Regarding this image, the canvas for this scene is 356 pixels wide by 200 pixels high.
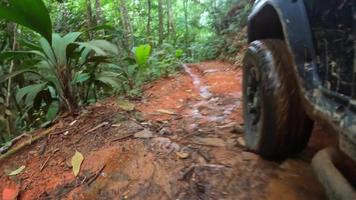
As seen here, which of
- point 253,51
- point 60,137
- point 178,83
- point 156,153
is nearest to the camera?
point 253,51

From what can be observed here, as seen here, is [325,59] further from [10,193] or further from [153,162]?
[10,193]

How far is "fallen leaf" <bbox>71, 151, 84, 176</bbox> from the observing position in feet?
9.57

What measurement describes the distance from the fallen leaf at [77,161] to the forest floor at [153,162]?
1.5 inches

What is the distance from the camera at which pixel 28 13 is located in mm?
3203

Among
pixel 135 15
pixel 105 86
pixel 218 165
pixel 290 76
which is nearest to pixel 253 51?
pixel 290 76

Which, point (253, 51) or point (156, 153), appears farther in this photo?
point (156, 153)

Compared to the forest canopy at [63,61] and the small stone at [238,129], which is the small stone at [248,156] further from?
the forest canopy at [63,61]

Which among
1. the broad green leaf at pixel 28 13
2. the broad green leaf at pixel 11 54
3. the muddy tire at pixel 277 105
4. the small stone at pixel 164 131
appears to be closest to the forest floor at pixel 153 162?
the small stone at pixel 164 131

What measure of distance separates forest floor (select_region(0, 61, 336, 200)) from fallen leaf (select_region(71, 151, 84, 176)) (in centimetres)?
4

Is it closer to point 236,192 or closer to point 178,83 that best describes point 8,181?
point 236,192

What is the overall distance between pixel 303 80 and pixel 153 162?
1.31m

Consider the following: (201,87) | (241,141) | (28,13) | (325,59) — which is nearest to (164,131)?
(241,141)

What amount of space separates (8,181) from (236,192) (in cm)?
184

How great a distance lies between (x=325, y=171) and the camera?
1.77 m
